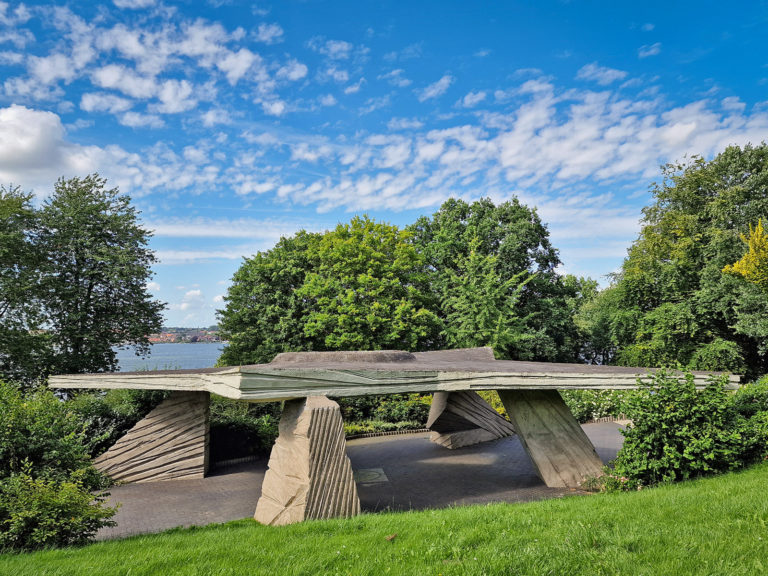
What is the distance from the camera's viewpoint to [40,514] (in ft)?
17.6

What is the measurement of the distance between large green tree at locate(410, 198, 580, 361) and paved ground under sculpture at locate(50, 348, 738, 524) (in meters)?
11.2

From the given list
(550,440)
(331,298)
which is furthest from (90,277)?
(550,440)

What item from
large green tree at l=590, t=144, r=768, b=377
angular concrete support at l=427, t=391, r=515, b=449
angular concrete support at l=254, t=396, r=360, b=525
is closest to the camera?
Result: angular concrete support at l=254, t=396, r=360, b=525

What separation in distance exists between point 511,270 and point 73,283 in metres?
21.8

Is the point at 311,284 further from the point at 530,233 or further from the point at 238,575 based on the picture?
the point at 238,575

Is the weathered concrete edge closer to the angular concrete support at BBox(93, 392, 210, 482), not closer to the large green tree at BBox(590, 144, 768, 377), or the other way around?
the angular concrete support at BBox(93, 392, 210, 482)

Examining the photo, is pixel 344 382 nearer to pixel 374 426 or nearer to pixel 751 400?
pixel 751 400

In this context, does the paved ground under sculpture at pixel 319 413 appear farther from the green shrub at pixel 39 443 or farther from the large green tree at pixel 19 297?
the large green tree at pixel 19 297

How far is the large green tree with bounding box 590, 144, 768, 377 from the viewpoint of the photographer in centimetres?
2048

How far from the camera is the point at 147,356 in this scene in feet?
67.3

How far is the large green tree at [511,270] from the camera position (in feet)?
77.4

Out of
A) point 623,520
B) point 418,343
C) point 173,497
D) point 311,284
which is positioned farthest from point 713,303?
point 173,497

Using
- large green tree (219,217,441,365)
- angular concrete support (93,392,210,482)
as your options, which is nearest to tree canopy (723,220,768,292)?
large green tree (219,217,441,365)

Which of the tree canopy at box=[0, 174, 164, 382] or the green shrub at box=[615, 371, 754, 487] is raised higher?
the tree canopy at box=[0, 174, 164, 382]
